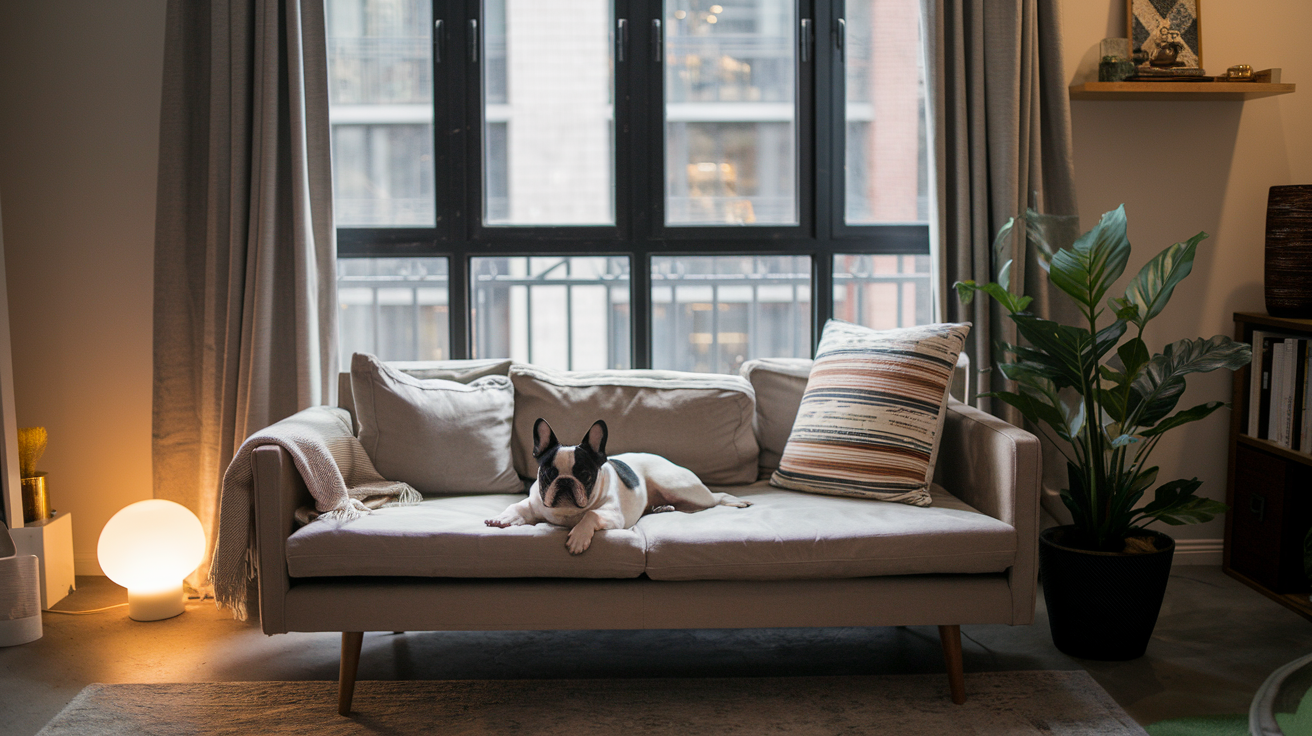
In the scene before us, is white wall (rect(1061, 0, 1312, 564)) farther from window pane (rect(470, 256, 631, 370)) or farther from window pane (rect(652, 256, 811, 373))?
window pane (rect(470, 256, 631, 370))

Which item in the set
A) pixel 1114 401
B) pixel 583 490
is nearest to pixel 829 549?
pixel 583 490

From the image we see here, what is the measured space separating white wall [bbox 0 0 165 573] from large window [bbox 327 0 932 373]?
648 millimetres

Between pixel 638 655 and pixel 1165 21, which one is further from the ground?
pixel 1165 21

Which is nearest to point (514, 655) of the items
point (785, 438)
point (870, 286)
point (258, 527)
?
point (258, 527)

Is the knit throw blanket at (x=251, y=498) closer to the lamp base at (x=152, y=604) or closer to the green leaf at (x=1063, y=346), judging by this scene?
the lamp base at (x=152, y=604)

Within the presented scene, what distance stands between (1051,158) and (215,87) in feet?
8.76

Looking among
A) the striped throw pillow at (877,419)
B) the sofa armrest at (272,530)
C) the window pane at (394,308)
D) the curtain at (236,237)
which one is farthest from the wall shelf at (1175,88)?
the sofa armrest at (272,530)

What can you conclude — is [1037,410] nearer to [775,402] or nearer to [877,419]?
[877,419]

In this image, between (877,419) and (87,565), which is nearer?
(877,419)

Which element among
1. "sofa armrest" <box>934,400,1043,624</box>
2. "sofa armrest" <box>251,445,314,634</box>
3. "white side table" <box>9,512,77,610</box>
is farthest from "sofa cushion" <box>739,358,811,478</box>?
"white side table" <box>9,512,77,610</box>

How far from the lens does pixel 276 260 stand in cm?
283

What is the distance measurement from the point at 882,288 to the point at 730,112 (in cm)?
80

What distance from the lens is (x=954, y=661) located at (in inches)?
82.0

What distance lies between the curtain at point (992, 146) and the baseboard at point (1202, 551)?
645mm
